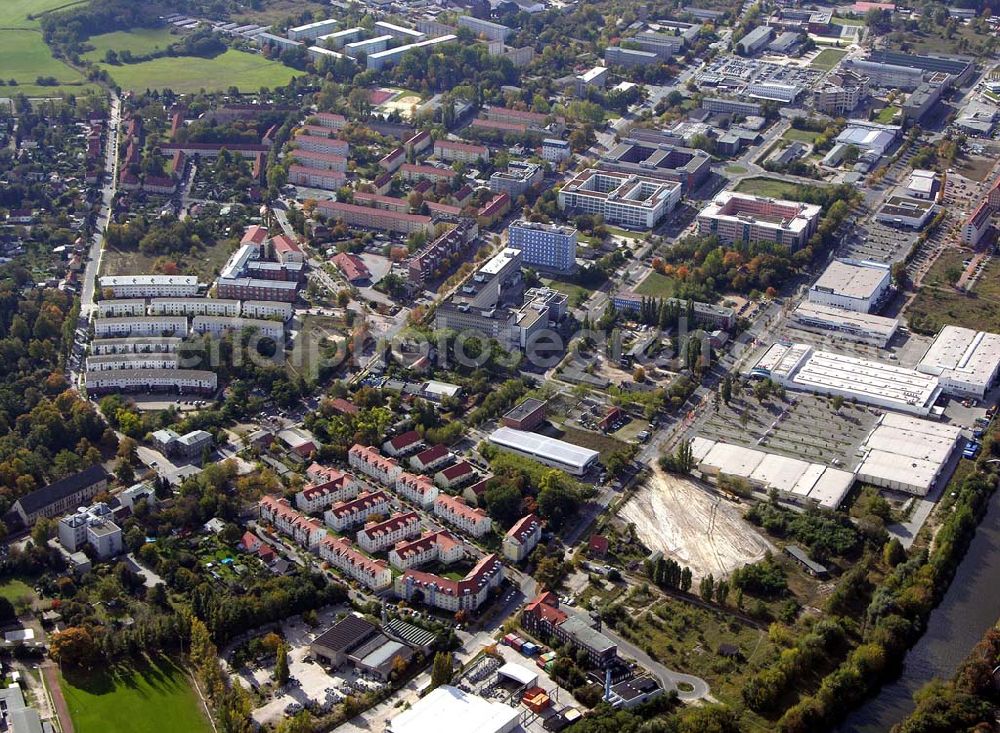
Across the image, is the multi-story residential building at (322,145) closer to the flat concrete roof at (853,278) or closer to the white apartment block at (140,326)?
the white apartment block at (140,326)

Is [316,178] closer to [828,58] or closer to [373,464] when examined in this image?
[373,464]

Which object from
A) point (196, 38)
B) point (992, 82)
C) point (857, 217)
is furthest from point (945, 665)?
point (196, 38)

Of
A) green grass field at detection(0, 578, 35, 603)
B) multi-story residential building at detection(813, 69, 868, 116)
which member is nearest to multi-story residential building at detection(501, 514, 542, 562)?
green grass field at detection(0, 578, 35, 603)

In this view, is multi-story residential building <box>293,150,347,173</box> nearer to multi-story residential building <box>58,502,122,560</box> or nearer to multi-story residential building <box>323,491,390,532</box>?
multi-story residential building <box>323,491,390,532</box>

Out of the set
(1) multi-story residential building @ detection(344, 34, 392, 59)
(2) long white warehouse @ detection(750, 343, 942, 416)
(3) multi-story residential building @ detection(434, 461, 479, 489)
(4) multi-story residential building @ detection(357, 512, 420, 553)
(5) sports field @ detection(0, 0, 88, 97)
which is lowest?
(2) long white warehouse @ detection(750, 343, 942, 416)

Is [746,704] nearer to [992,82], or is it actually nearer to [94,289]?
[94,289]
